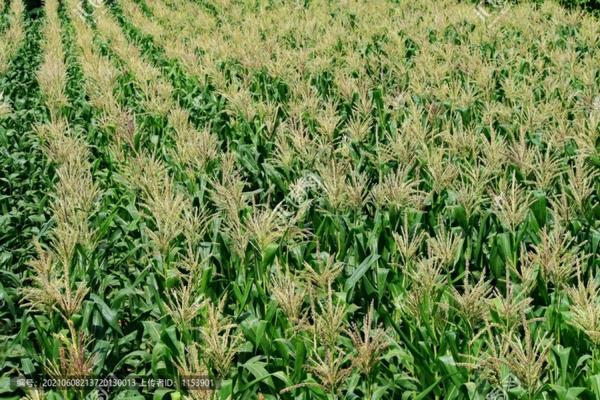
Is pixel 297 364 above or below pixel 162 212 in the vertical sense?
below

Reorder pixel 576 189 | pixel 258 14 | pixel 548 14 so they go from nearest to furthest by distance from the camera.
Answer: pixel 576 189 → pixel 548 14 → pixel 258 14

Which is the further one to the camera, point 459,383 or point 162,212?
point 162,212

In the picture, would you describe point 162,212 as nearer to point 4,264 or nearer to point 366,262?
point 366,262

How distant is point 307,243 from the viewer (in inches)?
187

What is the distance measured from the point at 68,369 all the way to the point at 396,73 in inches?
290

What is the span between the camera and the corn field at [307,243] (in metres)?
3.22

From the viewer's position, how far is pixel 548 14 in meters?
13.7

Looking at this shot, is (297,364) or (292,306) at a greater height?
(292,306)

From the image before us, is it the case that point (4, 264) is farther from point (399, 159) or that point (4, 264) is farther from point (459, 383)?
point (459, 383)

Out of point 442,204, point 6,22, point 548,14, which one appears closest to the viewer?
point 442,204

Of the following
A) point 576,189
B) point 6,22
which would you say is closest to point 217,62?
point 576,189

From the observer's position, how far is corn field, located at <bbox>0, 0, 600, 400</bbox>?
3225mm

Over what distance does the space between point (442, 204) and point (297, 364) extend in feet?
7.24

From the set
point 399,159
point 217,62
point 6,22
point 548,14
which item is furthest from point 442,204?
point 6,22
